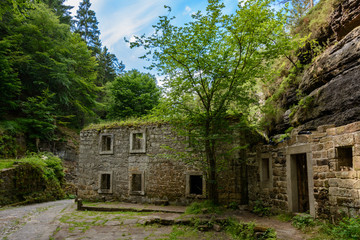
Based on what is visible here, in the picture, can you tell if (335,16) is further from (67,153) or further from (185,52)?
(67,153)

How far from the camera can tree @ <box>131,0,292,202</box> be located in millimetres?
8156

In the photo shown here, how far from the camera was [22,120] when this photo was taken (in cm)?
1912

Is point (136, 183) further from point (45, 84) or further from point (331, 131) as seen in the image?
point (45, 84)

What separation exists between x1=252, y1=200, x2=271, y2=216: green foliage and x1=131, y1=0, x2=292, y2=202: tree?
1.52m

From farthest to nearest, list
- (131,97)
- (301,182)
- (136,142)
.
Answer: (131,97) < (136,142) < (301,182)

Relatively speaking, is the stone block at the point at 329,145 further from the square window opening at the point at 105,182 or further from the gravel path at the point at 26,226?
the square window opening at the point at 105,182

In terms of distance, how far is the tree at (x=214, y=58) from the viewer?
26.8 feet

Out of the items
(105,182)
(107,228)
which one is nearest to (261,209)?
(107,228)

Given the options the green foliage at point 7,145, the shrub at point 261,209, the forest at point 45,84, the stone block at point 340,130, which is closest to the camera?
the stone block at point 340,130

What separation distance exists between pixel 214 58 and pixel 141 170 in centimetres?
692

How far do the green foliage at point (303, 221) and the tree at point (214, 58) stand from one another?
3.23 metres

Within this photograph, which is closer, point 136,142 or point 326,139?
point 326,139

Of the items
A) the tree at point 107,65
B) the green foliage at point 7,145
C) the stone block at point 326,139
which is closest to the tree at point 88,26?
the tree at point 107,65

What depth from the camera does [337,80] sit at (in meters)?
7.07
